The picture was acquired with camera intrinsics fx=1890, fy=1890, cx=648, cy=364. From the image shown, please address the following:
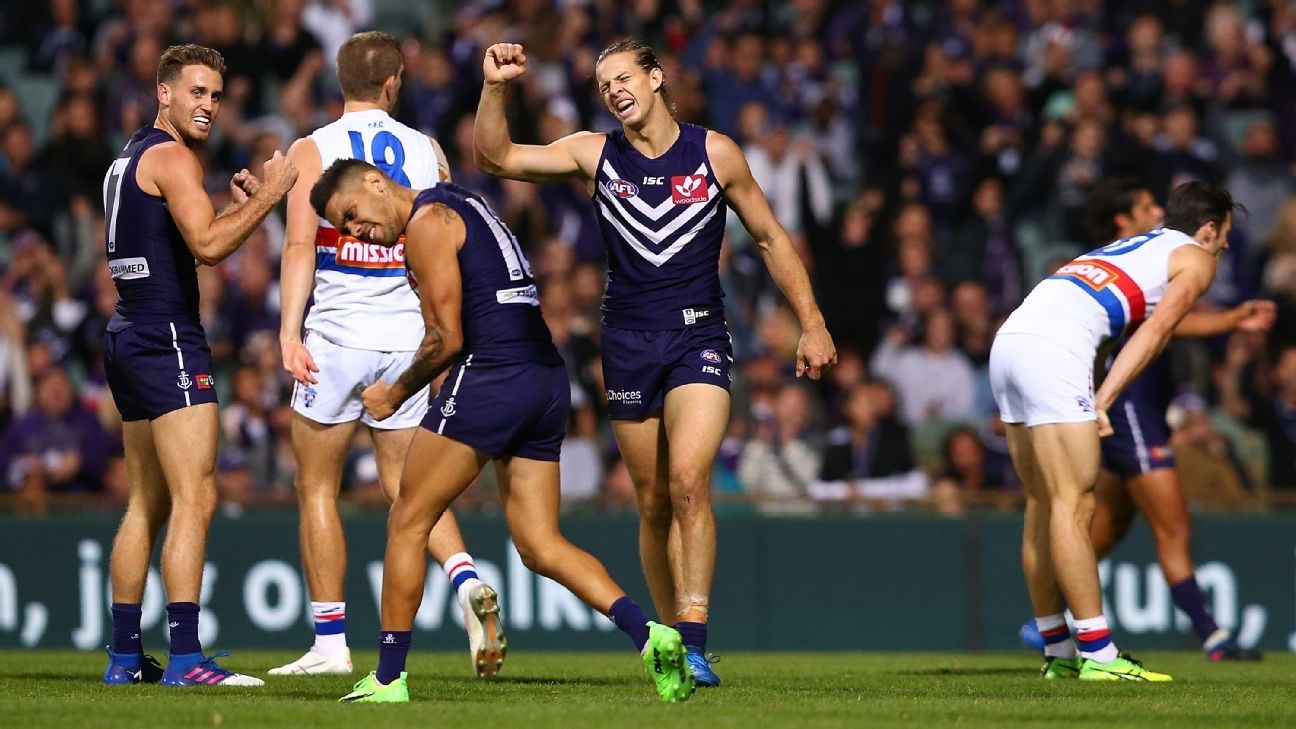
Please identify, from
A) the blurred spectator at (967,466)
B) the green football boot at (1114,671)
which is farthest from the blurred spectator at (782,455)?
the green football boot at (1114,671)

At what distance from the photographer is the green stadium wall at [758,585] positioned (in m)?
14.0

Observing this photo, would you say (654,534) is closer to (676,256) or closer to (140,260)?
(676,256)

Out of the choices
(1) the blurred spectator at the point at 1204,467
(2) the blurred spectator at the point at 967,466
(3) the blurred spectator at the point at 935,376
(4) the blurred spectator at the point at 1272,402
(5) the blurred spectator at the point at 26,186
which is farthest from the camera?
(5) the blurred spectator at the point at 26,186

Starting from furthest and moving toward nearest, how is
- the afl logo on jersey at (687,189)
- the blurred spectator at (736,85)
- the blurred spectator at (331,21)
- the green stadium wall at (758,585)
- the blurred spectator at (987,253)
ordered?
the blurred spectator at (331,21)
the blurred spectator at (736,85)
the blurred spectator at (987,253)
the green stadium wall at (758,585)
the afl logo on jersey at (687,189)

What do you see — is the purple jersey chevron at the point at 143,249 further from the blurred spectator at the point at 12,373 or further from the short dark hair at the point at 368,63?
the blurred spectator at the point at 12,373

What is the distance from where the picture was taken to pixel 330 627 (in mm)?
9445

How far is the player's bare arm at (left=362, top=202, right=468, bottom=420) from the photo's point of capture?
25.0 ft

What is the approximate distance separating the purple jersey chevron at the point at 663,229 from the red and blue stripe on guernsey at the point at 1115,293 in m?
1.96

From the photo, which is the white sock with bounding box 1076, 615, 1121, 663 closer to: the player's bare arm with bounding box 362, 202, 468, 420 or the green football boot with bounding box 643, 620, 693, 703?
the green football boot with bounding box 643, 620, 693, 703

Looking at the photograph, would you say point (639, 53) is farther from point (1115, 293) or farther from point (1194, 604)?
point (1194, 604)

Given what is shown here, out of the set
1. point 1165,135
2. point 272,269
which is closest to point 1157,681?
point 1165,135

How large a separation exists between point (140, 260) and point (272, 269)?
848 cm

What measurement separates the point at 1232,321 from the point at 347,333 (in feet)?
16.4

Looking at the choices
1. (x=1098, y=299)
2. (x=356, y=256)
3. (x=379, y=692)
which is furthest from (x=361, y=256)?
(x=1098, y=299)
